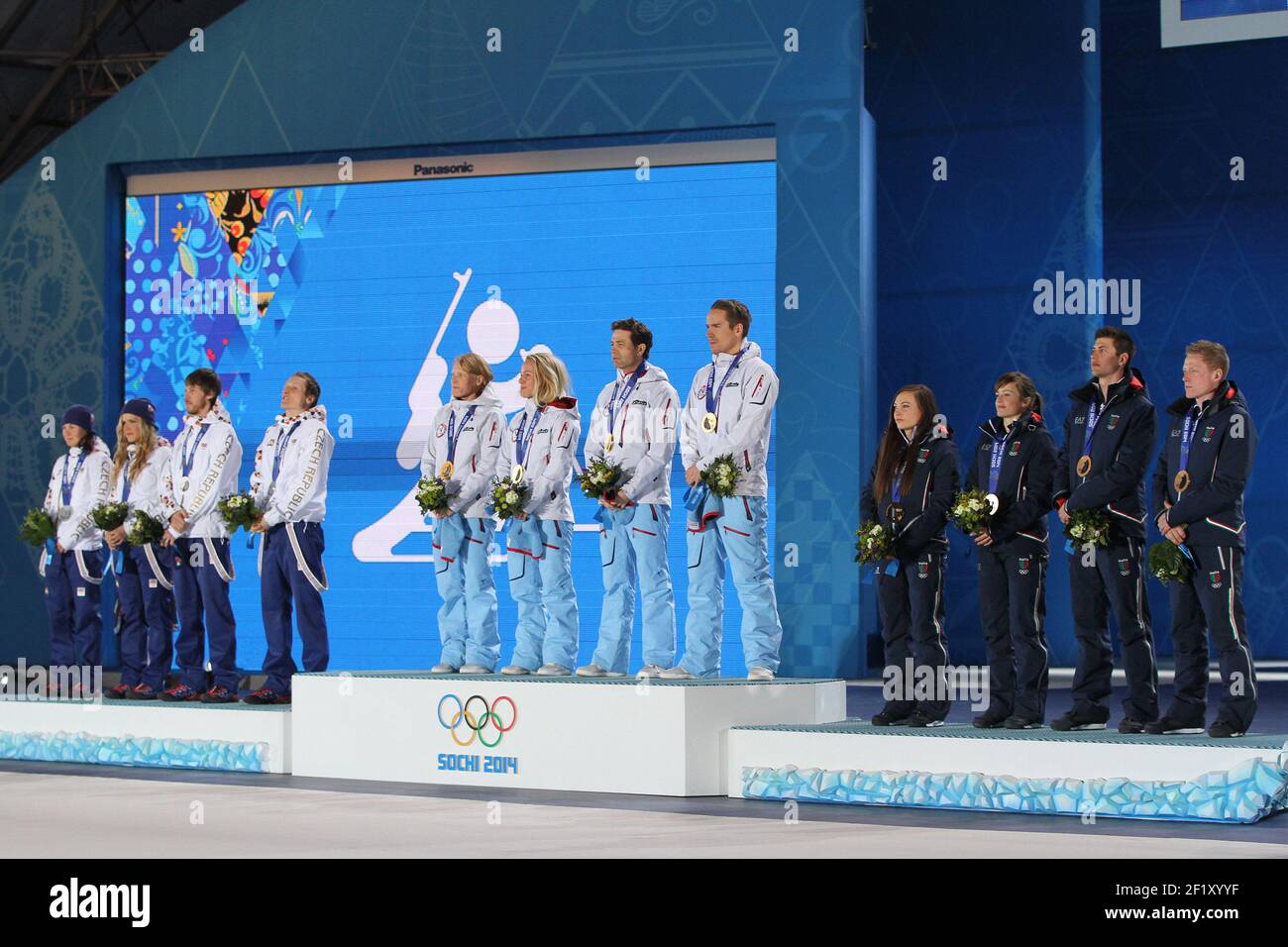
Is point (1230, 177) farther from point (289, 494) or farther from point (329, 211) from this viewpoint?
point (289, 494)

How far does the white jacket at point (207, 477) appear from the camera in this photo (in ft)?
30.8

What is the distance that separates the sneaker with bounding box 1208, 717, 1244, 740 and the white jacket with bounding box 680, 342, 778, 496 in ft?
7.36

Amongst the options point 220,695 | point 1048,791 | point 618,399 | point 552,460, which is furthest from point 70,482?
point 1048,791

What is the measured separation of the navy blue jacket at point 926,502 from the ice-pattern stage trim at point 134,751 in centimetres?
335

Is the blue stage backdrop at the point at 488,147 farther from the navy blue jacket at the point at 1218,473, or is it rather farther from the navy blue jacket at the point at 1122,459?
the navy blue jacket at the point at 1218,473

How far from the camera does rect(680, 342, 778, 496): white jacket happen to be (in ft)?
26.3

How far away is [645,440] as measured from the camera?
26.9 ft

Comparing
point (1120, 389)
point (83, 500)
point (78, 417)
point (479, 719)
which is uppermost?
point (78, 417)

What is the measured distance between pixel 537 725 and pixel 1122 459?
2.81 metres

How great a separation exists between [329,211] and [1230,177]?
8.04 metres

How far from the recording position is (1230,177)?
15594 mm

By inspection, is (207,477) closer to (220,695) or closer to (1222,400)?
(220,695)
